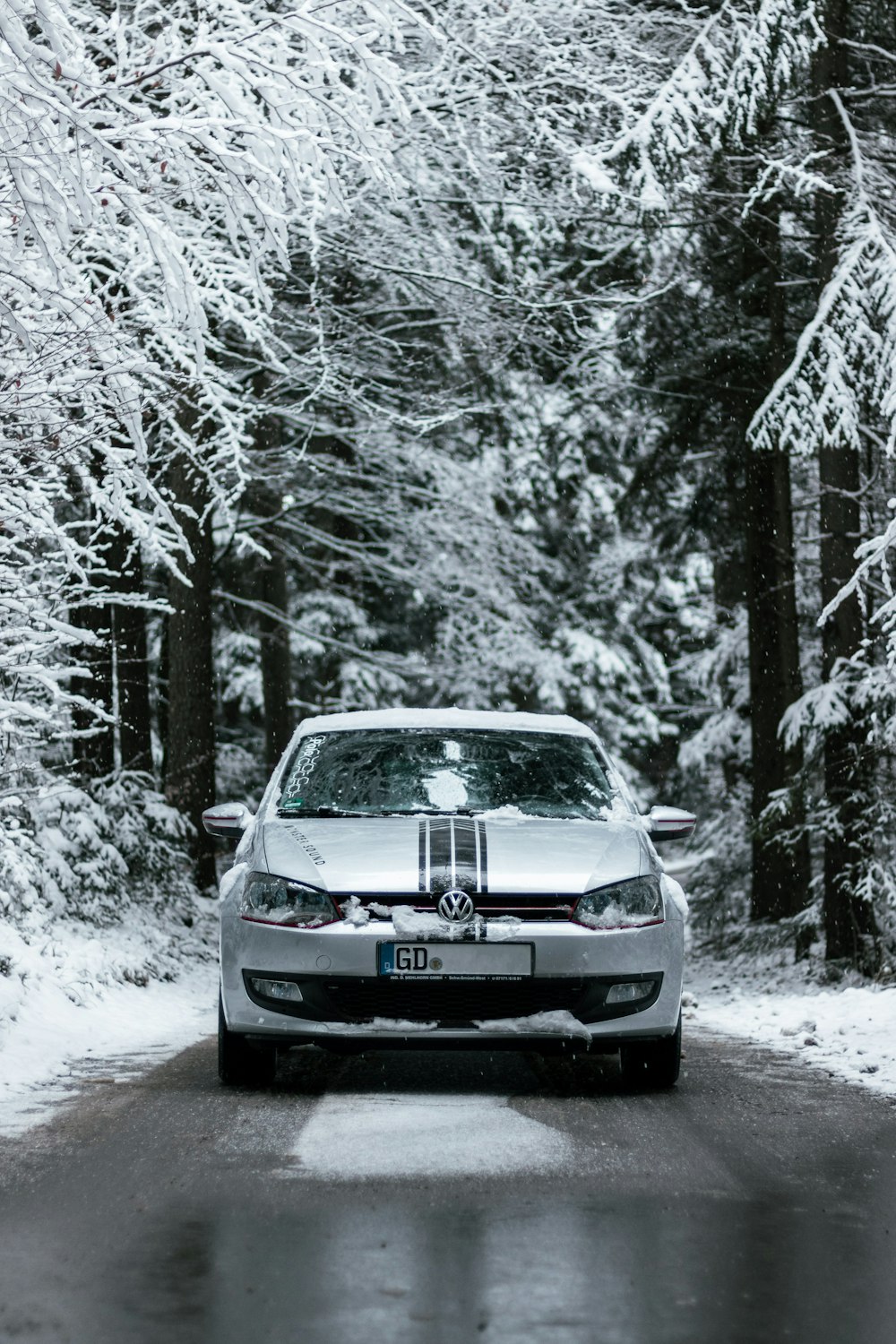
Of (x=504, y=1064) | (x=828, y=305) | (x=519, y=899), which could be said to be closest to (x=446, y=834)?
(x=519, y=899)

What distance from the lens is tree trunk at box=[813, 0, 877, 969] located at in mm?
13414

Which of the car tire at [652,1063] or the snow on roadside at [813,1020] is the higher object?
the car tire at [652,1063]

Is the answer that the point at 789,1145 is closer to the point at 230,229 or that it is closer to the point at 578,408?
the point at 230,229

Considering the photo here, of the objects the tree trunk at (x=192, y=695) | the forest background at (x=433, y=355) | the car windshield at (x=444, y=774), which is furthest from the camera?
the tree trunk at (x=192, y=695)

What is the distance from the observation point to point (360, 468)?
21.6 meters

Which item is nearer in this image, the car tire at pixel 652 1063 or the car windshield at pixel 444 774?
the car tire at pixel 652 1063

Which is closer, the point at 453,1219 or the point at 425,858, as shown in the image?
the point at 453,1219

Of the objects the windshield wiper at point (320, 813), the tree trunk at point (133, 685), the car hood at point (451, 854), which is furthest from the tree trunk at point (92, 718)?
the car hood at point (451, 854)

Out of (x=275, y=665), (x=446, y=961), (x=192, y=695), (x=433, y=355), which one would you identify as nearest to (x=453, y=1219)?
(x=446, y=961)

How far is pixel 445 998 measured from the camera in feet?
22.1

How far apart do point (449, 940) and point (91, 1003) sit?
4.55 m

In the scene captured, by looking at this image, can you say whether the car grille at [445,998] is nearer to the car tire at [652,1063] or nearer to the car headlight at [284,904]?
the car headlight at [284,904]

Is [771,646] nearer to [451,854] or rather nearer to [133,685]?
[133,685]

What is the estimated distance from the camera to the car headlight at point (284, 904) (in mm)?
6781
